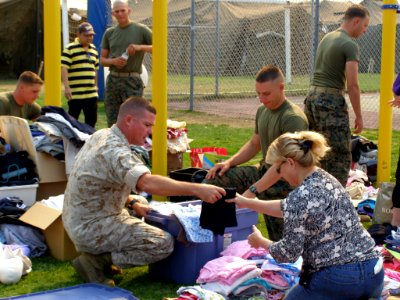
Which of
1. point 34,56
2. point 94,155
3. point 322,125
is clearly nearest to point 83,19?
point 34,56

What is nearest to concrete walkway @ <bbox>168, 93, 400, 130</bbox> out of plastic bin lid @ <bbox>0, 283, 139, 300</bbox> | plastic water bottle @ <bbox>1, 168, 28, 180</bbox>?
plastic water bottle @ <bbox>1, 168, 28, 180</bbox>

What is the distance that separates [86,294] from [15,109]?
3514mm

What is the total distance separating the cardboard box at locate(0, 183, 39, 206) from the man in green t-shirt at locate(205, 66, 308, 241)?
1.78 metres

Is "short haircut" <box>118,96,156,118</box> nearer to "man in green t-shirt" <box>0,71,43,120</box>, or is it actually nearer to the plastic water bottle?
the plastic water bottle

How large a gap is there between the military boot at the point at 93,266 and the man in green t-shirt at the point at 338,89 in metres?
3.01

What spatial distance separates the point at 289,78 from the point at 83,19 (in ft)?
32.8

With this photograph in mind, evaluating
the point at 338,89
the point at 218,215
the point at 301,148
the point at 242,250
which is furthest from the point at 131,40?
the point at 301,148

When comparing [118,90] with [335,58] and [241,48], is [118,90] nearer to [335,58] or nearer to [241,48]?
[335,58]

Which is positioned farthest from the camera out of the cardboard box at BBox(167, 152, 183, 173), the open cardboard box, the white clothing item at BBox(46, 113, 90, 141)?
the cardboard box at BBox(167, 152, 183, 173)

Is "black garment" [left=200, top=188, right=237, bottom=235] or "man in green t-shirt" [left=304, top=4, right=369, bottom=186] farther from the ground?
"man in green t-shirt" [left=304, top=4, right=369, bottom=186]

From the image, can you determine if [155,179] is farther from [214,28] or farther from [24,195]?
[214,28]

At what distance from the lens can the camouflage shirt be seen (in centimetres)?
543

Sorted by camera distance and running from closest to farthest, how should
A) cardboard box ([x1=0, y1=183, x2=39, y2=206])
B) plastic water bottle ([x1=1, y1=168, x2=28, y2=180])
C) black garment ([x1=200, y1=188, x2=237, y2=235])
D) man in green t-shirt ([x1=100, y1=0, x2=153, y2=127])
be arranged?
black garment ([x1=200, y1=188, x2=237, y2=235]) → cardboard box ([x1=0, y1=183, x2=39, y2=206]) → plastic water bottle ([x1=1, y1=168, x2=28, y2=180]) → man in green t-shirt ([x1=100, y1=0, x2=153, y2=127])

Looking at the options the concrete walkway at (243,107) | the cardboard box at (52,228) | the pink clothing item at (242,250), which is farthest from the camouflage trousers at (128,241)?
the concrete walkway at (243,107)
